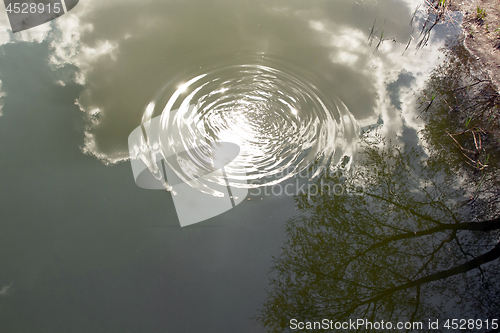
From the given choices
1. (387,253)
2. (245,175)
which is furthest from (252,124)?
(387,253)

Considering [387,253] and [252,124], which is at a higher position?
[252,124]

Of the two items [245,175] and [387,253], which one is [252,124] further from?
[387,253]

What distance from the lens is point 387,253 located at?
2500 mm

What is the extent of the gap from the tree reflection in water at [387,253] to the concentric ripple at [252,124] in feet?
1.09

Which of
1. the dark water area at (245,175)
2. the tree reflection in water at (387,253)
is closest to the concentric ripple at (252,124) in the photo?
the dark water area at (245,175)

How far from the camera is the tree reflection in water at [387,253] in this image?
232 cm

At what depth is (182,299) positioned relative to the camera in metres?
2.28

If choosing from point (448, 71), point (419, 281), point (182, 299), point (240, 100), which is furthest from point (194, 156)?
point (448, 71)

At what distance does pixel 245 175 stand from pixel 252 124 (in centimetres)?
59

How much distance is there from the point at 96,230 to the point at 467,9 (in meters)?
5.20

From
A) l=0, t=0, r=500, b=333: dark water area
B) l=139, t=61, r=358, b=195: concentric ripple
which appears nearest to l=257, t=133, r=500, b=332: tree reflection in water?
l=0, t=0, r=500, b=333: dark water area

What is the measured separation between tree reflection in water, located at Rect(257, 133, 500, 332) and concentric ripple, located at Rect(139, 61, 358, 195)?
0.33 metres

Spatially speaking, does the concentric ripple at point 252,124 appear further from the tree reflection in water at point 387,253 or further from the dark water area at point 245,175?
the tree reflection in water at point 387,253

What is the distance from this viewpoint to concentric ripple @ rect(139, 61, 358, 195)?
2.80m
